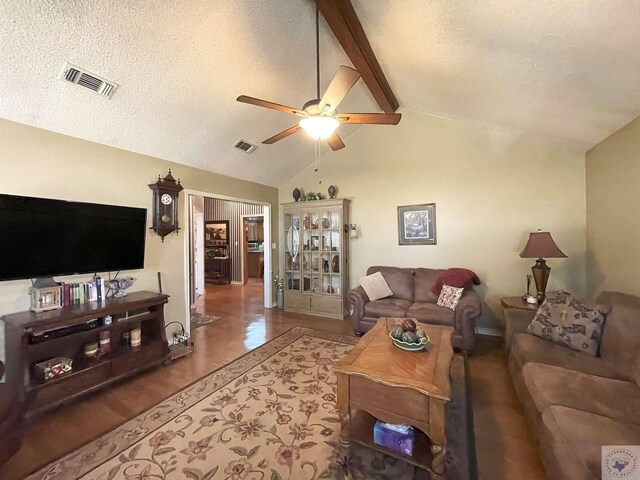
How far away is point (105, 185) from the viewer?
286 centimetres

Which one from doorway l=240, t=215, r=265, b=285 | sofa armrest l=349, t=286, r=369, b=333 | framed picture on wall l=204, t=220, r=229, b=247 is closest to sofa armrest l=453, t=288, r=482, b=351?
sofa armrest l=349, t=286, r=369, b=333

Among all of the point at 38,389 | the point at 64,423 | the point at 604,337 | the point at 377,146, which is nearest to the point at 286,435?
the point at 64,423

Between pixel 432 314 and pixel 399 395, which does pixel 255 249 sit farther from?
pixel 399 395

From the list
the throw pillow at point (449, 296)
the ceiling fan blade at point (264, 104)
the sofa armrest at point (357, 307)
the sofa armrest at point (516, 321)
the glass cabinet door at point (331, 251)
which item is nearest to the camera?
the ceiling fan blade at point (264, 104)

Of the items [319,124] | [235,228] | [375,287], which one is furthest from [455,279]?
[235,228]

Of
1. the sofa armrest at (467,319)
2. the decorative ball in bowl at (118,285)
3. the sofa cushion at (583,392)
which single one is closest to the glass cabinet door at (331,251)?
the sofa armrest at (467,319)

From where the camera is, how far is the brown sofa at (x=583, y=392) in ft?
4.01

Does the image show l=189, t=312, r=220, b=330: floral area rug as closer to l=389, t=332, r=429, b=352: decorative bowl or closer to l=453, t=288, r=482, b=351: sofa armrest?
l=389, t=332, r=429, b=352: decorative bowl

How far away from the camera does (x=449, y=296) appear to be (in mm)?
3488

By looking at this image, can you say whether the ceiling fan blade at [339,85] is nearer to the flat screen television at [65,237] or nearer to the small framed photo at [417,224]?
the flat screen television at [65,237]

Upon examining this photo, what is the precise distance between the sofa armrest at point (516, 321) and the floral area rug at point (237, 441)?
1073 millimetres

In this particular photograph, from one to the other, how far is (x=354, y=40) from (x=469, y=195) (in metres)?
2.75

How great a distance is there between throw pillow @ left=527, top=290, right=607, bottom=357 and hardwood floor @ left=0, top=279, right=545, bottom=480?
62 cm

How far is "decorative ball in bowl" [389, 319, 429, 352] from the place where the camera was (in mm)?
1914
